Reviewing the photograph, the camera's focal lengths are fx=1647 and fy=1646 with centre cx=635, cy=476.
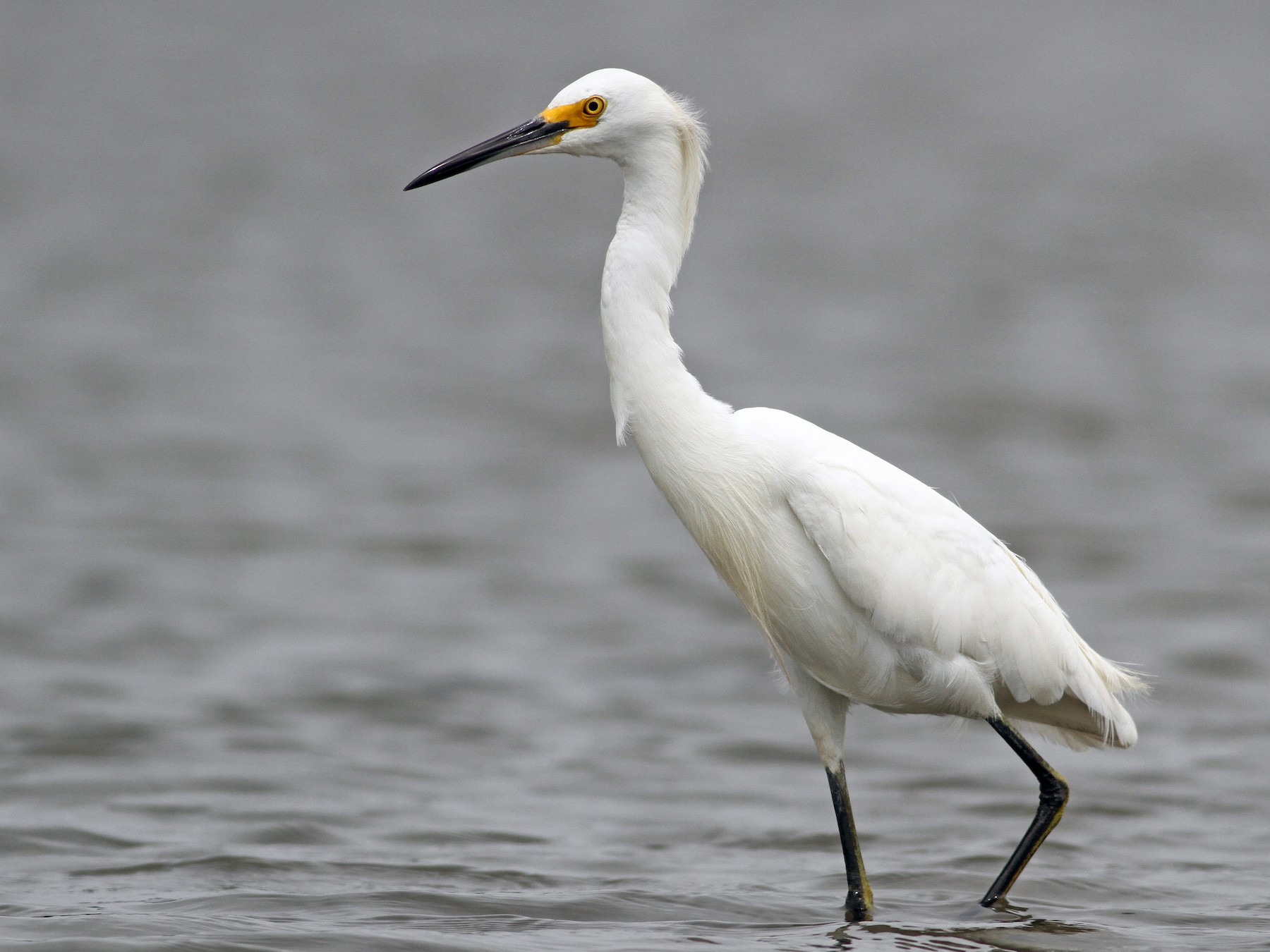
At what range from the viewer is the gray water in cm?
726

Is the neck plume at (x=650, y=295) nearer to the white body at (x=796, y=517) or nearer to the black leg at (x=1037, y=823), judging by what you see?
the white body at (x=796, y=517)

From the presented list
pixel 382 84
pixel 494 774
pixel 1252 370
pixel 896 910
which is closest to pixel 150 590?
pixel 494 774

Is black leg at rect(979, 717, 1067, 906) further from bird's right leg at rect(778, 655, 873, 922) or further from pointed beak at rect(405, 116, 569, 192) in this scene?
pointed beak at rect(405, 116, 569, 192)

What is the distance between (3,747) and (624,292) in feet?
17.2

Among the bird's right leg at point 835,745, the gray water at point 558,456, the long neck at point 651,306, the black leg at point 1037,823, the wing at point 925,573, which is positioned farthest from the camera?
the gray water at point 558,456

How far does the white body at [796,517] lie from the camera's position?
18.1 ft

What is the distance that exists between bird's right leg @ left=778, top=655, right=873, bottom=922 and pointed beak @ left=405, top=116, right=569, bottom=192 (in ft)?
6.76

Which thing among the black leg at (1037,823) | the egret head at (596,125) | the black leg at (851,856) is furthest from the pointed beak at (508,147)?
the black leg at (1037,823)

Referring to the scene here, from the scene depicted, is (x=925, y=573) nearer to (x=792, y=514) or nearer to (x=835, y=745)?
(x=792, y=514)

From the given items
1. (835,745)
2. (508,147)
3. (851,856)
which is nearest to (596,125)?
(508,147)

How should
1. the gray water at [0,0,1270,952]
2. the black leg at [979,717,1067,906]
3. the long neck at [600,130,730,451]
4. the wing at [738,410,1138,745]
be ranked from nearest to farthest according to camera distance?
1. the long neck at [600,130,730,451]
2. the wing at [738,410,1138,745]
3. the black leg at [979,717,1067,906]
4. the gray water at [0,0,1270,952]

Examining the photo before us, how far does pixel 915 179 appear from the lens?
24016 millimetres

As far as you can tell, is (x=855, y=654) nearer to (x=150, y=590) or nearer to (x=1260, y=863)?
(x=1260, y=863)

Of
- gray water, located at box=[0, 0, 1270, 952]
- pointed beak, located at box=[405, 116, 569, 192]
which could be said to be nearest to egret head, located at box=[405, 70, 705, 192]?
pointed beak, located at box=[405, 116, 569, 192]
